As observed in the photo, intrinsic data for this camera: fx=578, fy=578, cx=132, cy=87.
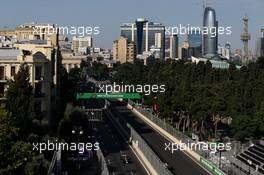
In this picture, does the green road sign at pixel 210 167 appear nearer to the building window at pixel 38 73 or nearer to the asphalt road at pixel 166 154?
the asphalt road at pixel 166 154

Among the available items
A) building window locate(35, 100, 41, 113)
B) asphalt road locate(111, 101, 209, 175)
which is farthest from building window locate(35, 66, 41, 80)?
asphalt road locate(111, 101, 209, 175)

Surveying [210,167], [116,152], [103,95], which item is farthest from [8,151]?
[103,95]

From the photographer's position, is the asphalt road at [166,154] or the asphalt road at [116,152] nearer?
the asphalt road at [116,152]

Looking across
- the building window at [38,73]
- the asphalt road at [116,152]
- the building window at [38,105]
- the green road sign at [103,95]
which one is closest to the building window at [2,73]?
the building window at [38,73]

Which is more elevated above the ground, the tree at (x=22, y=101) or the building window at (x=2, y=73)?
the building window at (x=2, y=73)

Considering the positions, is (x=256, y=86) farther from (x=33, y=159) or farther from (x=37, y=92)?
(x=33, y=159)

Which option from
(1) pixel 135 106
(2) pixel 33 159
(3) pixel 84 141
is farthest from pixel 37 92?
(1) pixel 135 106

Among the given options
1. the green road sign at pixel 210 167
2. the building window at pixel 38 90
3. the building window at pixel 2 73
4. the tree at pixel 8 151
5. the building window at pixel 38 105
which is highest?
the building window at pixel 2 73

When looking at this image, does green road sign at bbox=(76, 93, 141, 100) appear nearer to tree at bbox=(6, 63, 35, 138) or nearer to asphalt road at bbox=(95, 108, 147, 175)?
asphalt road at bbox=(95, 108, 147, 175)
